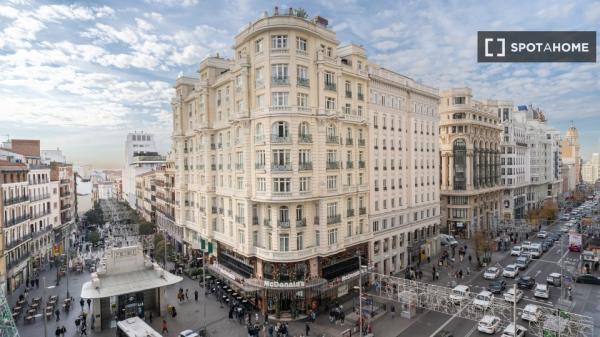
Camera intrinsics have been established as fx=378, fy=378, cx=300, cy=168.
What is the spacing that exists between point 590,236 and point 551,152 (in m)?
68.7

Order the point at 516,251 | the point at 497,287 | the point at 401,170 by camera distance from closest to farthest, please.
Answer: the point at 497,287 < the point at 401,170 < the point at 516,251

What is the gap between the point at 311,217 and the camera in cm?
4262

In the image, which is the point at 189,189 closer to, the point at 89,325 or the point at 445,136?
the point at 89,325

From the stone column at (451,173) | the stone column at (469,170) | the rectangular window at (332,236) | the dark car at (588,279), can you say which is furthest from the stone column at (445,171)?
the rectangular window at (332,236)

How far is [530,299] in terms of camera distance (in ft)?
148

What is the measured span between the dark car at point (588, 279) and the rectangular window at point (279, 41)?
50.4 m

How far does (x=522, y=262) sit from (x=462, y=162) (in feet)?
97.1

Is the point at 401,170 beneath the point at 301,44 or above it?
beneath

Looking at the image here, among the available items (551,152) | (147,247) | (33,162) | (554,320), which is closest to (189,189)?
(147,247)

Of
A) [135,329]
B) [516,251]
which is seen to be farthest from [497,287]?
[135,329]

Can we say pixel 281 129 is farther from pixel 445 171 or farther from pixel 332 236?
pixel 445 171

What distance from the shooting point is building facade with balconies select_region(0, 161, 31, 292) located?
52000 millimetres

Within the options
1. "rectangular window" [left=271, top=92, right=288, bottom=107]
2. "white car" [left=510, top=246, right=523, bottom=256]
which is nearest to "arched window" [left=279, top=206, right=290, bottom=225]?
"rectangular window" [left=271, top=92, right=288, bottom=107]

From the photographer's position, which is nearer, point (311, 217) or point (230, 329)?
point (230, 329)
